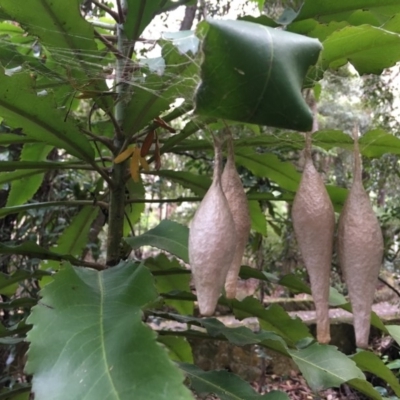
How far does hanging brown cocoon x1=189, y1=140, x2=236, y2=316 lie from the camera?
340 mm

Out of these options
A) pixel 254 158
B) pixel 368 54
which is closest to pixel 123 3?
pixel 254 158

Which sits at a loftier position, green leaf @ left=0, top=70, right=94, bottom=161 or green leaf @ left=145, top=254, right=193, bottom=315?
green leaf @ left=0, top=70, right=94, bottom=161

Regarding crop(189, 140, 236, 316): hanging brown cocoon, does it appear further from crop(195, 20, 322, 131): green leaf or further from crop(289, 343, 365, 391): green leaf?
crop(289, 343, 365, 391): green leaf

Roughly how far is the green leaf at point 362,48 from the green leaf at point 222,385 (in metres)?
0.35

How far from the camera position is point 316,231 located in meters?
0.35

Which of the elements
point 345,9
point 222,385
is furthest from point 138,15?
point 222,385

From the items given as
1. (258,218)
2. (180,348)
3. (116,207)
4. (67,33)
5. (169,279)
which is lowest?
(180,348)

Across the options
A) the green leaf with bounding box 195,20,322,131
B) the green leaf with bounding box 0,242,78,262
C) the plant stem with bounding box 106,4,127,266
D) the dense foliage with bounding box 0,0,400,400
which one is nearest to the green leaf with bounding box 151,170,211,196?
the dense foliage with bounding box 0,0,400,400

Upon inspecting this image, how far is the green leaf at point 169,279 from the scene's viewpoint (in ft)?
2.92

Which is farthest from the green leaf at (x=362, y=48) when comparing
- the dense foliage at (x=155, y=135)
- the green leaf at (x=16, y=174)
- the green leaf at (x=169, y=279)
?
the green leaf at (x=16, y=174)

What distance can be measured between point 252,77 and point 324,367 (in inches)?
16.6

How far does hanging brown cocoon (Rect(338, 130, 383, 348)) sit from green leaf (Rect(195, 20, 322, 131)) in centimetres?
11

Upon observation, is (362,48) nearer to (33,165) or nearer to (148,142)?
(148,142)

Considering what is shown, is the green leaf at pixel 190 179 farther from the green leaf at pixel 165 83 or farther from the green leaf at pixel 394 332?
the green leaf at pixel 394 332
